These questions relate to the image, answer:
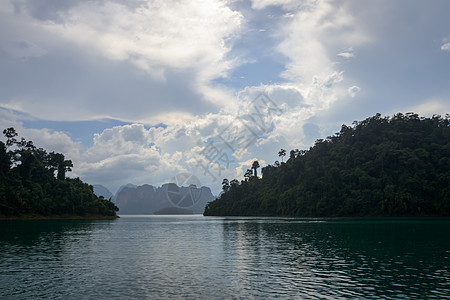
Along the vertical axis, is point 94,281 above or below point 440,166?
below

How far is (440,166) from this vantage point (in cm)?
19300

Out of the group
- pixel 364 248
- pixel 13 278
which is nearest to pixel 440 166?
pixel 364 248

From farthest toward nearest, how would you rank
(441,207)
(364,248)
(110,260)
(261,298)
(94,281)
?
(441,207), (364,248), (110,260), (94,281), (261,298)

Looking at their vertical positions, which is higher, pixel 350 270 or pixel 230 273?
pixel 350 270

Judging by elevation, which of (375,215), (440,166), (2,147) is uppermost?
(2,147)

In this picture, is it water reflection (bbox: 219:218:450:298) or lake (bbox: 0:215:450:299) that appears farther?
water reflection (bbox: 219:218:450:298)

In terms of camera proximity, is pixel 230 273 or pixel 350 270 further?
pixel 350 270

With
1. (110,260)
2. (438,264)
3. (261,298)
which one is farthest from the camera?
Result: (110,260)

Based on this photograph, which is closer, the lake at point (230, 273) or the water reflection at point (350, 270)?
the lake at point (230, 273)

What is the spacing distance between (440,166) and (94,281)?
21140cm

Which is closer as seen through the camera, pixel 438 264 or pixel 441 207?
pixel 438 264

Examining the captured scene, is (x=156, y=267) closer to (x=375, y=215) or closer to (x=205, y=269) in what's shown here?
(x=205, y=269)

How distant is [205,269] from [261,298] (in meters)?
14.4

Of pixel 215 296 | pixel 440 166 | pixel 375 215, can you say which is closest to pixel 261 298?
pixel 215 296
